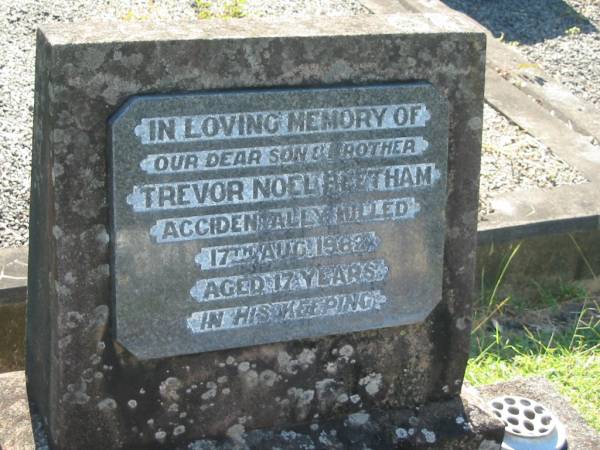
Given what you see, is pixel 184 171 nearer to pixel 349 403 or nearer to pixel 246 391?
pixel 246 391

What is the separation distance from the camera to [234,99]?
276 centimetres

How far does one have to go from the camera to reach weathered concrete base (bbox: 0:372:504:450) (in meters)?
3.11

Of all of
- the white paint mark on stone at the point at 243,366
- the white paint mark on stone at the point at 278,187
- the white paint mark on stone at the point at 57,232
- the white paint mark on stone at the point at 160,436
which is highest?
the white paint mark on stone at the point at 278,187

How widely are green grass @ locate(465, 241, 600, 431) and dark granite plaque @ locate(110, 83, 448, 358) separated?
119 centimetres

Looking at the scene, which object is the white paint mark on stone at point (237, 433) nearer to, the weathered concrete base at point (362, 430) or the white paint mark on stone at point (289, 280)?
the weathered concrete base at point (362, 430)

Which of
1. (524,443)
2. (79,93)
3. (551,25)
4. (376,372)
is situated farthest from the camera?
(551,25)

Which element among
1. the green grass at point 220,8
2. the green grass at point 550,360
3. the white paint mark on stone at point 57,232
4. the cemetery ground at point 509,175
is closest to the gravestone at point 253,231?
the white paint mark on stone at point 57,232

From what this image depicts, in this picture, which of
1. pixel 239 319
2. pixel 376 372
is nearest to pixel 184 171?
pixel 239 319

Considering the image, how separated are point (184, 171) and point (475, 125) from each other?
2.68ft

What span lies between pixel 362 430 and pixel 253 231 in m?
0.71

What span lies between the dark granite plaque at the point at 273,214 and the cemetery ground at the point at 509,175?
3.96 ft

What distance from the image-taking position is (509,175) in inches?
214

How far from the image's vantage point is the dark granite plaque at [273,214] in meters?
2.75

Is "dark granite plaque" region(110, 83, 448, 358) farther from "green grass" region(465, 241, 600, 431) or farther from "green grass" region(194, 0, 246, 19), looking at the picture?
"green grass" region(194, 0, 246, 19)
